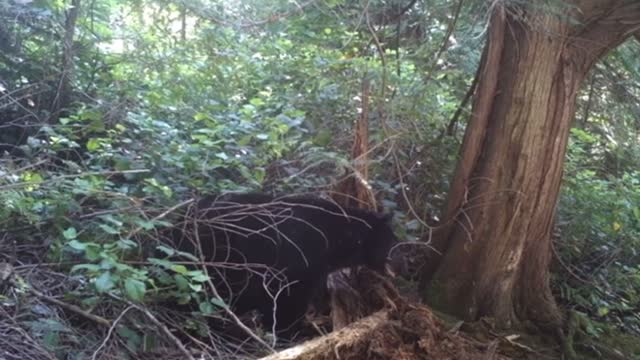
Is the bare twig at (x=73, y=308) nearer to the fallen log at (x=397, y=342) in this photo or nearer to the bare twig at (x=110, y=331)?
the bare twig at (x=110, y=331)

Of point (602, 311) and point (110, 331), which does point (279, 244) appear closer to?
point (110, 331)

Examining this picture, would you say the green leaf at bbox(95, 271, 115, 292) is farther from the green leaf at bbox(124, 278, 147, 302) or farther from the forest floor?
the forest floor

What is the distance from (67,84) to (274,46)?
1.81 meters

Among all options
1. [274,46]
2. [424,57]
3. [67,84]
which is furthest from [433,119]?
[67,84]

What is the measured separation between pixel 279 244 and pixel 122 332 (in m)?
1.44

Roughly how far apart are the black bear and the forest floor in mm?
431

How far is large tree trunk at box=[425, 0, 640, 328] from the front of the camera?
16.0 feet

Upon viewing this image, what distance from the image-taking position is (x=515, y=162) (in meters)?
4.99

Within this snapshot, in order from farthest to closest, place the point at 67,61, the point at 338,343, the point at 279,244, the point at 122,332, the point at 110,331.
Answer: the point at 67,61
the point at 279,244
the point at 338,343
the point at 122,332
the point at 110,331

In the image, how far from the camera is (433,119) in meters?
→ 5.45

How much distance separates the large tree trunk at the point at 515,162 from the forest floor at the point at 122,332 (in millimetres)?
642

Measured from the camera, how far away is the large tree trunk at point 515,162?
4.88m

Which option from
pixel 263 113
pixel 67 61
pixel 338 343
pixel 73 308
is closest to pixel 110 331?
pixel 73 308

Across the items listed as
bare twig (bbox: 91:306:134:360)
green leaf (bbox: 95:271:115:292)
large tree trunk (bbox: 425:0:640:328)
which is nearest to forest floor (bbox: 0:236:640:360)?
bare twig (bbox: 91:306:134:360)
